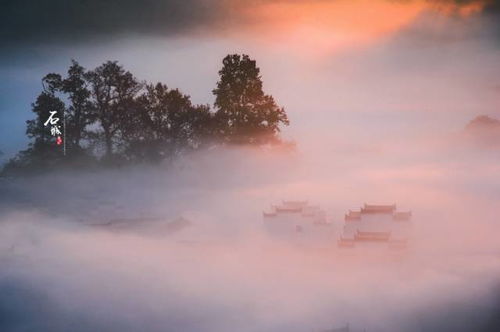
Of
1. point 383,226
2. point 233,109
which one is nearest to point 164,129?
point 233,109

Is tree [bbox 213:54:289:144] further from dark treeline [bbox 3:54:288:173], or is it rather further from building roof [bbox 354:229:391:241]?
building roof [bbox 354:229:391:241]

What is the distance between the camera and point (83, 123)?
908 inches

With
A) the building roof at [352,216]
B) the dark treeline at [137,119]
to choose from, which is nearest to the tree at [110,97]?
the dark treeline at [137,119]

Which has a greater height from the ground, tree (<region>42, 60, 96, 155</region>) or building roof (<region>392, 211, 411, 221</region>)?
tree (<region>42, 60, 96, 155</region>)

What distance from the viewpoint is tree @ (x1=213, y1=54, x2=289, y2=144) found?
23.2 m

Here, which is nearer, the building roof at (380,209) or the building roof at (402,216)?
the building roof at (402,216)

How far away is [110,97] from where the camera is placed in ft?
77.6

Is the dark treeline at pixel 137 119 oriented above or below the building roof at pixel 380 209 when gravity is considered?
above

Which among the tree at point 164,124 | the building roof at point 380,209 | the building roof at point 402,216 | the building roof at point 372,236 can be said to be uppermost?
the tree at point 164,124

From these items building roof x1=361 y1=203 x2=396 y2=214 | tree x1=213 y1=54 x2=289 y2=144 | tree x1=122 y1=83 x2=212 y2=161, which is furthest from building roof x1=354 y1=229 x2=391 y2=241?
tree x1=122 y1=83 x2=212 y2=161

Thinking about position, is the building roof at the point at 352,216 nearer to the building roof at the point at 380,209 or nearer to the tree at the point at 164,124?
the building roof at the point at 380,209

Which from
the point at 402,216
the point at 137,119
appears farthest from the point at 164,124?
the point at 402,216

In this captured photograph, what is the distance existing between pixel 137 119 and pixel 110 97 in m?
1.47

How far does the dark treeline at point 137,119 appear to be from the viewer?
22766mm
